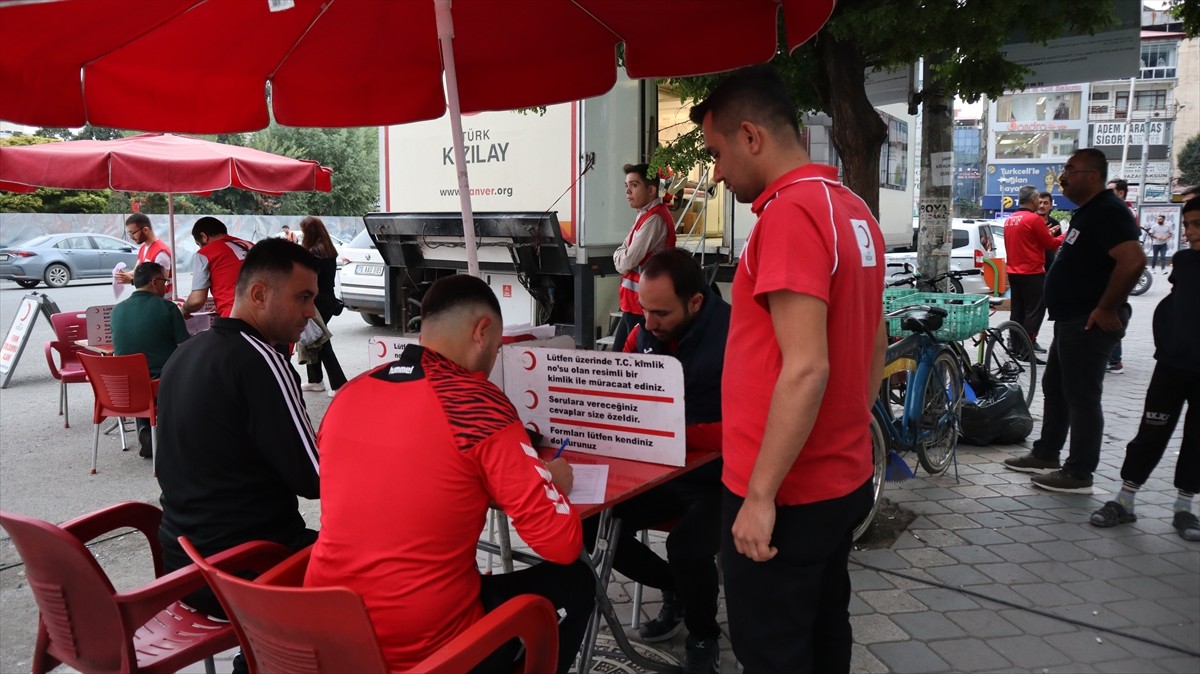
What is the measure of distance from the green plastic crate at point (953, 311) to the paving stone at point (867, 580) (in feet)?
5.52

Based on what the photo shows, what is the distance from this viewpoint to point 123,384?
5371 mm

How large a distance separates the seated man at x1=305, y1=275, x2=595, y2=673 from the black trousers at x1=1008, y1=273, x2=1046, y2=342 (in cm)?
828

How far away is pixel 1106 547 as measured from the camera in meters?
4.27

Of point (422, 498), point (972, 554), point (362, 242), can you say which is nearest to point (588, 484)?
point (422, 498)

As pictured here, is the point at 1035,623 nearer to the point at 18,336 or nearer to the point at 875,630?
the point at 875,630

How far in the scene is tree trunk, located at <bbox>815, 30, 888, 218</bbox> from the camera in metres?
4.35

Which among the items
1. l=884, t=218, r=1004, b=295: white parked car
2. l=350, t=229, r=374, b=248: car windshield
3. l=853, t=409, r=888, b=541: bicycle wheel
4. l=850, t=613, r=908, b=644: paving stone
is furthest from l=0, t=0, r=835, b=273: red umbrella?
l=884, t=218, r=1004, b=295: white parked car

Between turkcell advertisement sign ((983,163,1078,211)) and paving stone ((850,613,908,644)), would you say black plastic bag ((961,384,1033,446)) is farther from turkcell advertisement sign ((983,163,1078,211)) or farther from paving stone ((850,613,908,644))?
turkcell advertisement sign ((983,163,1078,211))

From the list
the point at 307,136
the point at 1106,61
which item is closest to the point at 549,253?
the point at 1106,61

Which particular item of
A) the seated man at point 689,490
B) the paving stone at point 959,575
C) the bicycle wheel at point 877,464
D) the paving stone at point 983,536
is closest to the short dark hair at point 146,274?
the seated man at point 689,490

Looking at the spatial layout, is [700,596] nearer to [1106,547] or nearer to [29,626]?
[1106,547]

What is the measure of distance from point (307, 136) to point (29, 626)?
3445cm

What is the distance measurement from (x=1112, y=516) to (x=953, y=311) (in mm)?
1439

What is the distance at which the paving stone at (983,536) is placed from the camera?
4.37 m
